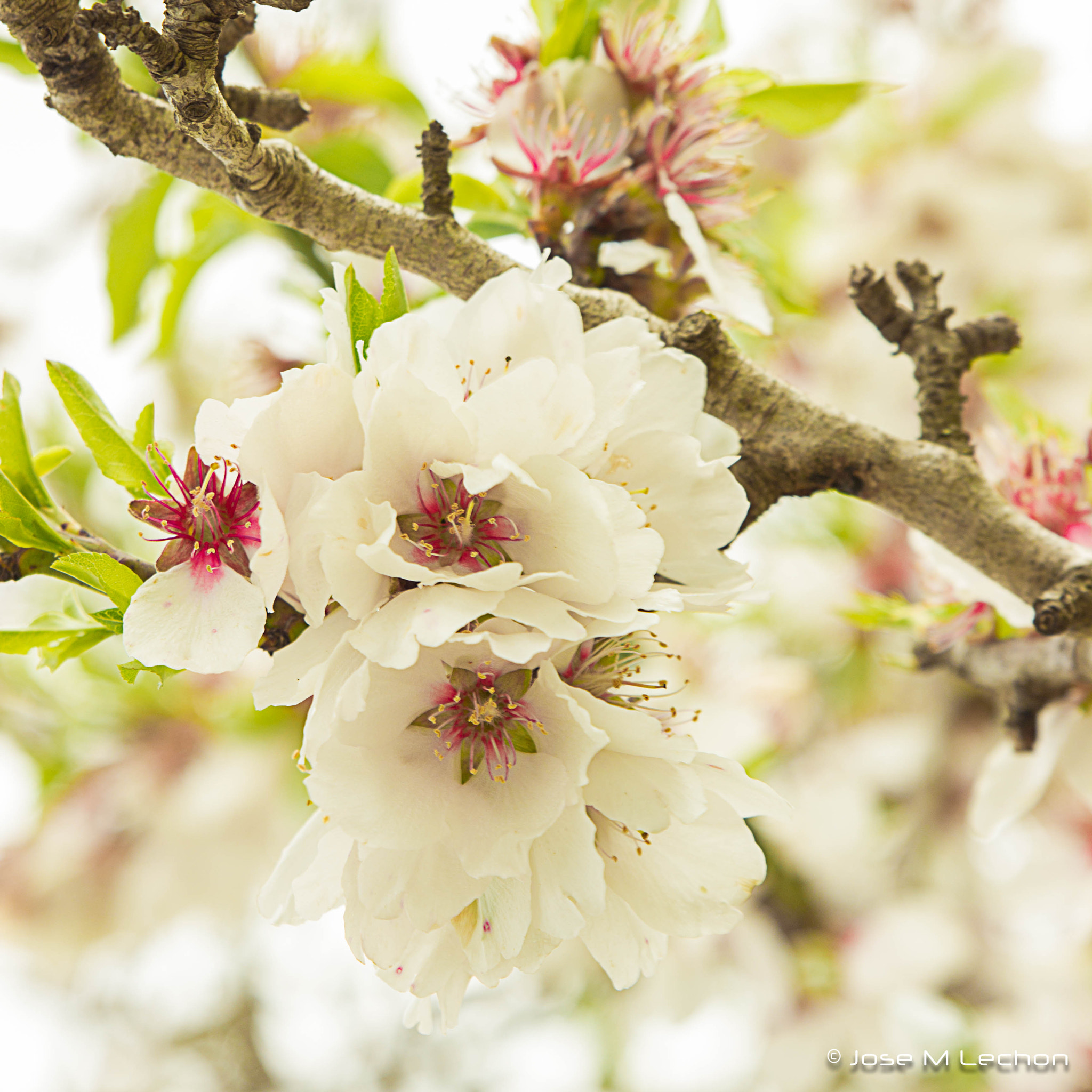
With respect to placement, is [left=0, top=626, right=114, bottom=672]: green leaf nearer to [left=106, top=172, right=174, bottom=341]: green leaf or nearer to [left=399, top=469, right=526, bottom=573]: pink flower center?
[left=399, top=469, right=526, bottom=573]: pink flower center

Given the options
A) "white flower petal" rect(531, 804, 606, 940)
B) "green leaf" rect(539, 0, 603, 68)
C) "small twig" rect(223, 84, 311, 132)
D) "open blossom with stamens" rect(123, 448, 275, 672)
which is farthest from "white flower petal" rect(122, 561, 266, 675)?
"green leaf" rect(539, 0, 603, 68)

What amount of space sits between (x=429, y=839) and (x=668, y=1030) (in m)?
0.86

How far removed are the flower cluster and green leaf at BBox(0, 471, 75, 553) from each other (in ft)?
0.76

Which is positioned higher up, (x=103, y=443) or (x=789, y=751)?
(x=103, y=443)

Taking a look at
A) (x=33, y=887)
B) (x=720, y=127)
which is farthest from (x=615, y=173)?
(x=33, y=887)

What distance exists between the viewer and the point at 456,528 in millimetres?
267

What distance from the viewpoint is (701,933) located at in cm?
28

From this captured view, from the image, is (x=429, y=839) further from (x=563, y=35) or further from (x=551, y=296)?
(x=563, y=35)

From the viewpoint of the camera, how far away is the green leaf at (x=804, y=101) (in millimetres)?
500

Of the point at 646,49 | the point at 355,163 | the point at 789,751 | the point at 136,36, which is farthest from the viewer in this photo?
the point at 789,751

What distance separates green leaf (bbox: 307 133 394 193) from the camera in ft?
1.75

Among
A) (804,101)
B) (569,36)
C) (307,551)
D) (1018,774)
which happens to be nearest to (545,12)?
(569,36)

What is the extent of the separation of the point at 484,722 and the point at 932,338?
0.92 ft

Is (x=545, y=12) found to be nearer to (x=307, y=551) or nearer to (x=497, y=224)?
(x=497, y=224)
